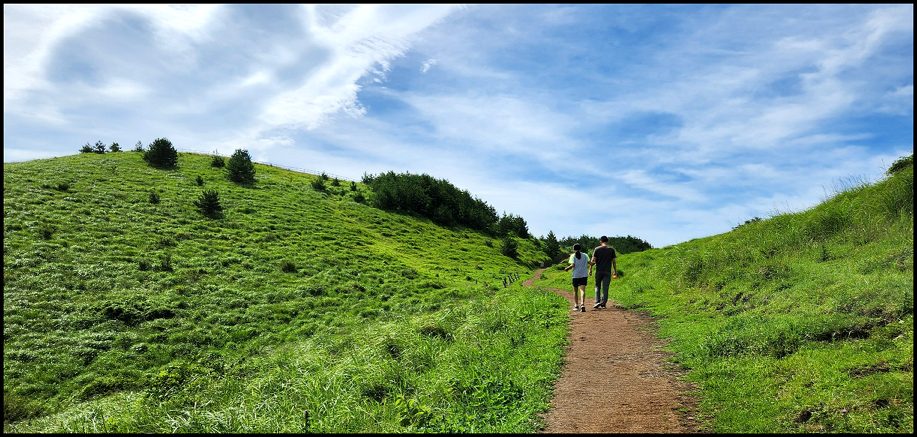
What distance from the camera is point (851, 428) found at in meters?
4.79

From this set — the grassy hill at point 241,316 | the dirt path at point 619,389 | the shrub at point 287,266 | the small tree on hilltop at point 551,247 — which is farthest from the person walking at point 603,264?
the small tree on hilltop at point 551,247

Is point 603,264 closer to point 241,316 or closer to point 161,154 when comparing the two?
point 241,316

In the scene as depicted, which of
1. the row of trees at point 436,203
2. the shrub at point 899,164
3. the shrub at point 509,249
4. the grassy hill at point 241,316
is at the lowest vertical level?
the grassy hill at point 241,316

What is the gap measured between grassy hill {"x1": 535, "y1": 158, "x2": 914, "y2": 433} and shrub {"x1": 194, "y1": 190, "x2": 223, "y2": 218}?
3862cm

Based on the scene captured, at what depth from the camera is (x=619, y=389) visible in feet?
23.7

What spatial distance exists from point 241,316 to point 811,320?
24.6 metres

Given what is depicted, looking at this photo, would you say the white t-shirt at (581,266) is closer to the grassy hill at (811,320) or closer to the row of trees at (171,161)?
the grassy hill at (811,320)

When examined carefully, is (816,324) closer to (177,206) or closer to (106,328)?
(106,328)

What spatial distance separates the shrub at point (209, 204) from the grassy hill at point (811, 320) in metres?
38.6

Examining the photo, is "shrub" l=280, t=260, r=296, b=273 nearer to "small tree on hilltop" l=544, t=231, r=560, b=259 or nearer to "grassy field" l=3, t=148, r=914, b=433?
"grassy field" l=3, t=148, r=914, b=433

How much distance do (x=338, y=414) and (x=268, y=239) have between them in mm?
33596

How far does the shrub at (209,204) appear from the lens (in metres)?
39.9

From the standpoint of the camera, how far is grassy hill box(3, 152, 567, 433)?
7898 mm

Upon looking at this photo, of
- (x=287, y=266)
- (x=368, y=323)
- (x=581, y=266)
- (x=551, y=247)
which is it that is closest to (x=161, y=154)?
(x=287, y=266)
